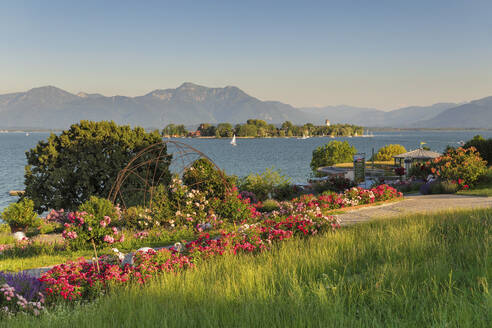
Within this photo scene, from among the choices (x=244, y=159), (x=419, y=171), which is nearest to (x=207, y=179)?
Result: (x=419, y=171)

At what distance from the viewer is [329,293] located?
11.7 feet

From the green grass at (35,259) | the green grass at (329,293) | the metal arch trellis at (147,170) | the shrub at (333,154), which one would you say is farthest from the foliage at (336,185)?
the shrub at (333,154)

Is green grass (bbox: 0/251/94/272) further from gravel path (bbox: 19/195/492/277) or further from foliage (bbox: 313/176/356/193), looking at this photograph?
foliage (bbox: 313/176/356/193)

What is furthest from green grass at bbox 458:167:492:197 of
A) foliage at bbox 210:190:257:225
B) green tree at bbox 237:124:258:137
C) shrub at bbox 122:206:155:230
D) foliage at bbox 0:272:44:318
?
green tree at bbox 237:124:258:137

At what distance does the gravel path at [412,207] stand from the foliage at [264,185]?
17.7ft

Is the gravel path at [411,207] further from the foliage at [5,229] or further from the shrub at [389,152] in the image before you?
the shrub at [389,152]

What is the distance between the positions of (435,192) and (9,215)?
14.8 meters

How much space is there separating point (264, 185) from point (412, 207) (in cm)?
658

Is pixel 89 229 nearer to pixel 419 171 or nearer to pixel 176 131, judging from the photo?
pixel 419 171

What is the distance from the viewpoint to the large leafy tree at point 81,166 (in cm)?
1348

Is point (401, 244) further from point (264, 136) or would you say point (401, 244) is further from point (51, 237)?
point (264, 136)

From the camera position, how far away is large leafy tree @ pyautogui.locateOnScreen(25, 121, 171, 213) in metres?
13.5

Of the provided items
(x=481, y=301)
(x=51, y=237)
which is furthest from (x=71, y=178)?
(x=481, y=301)

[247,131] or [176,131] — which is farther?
[247,131]
